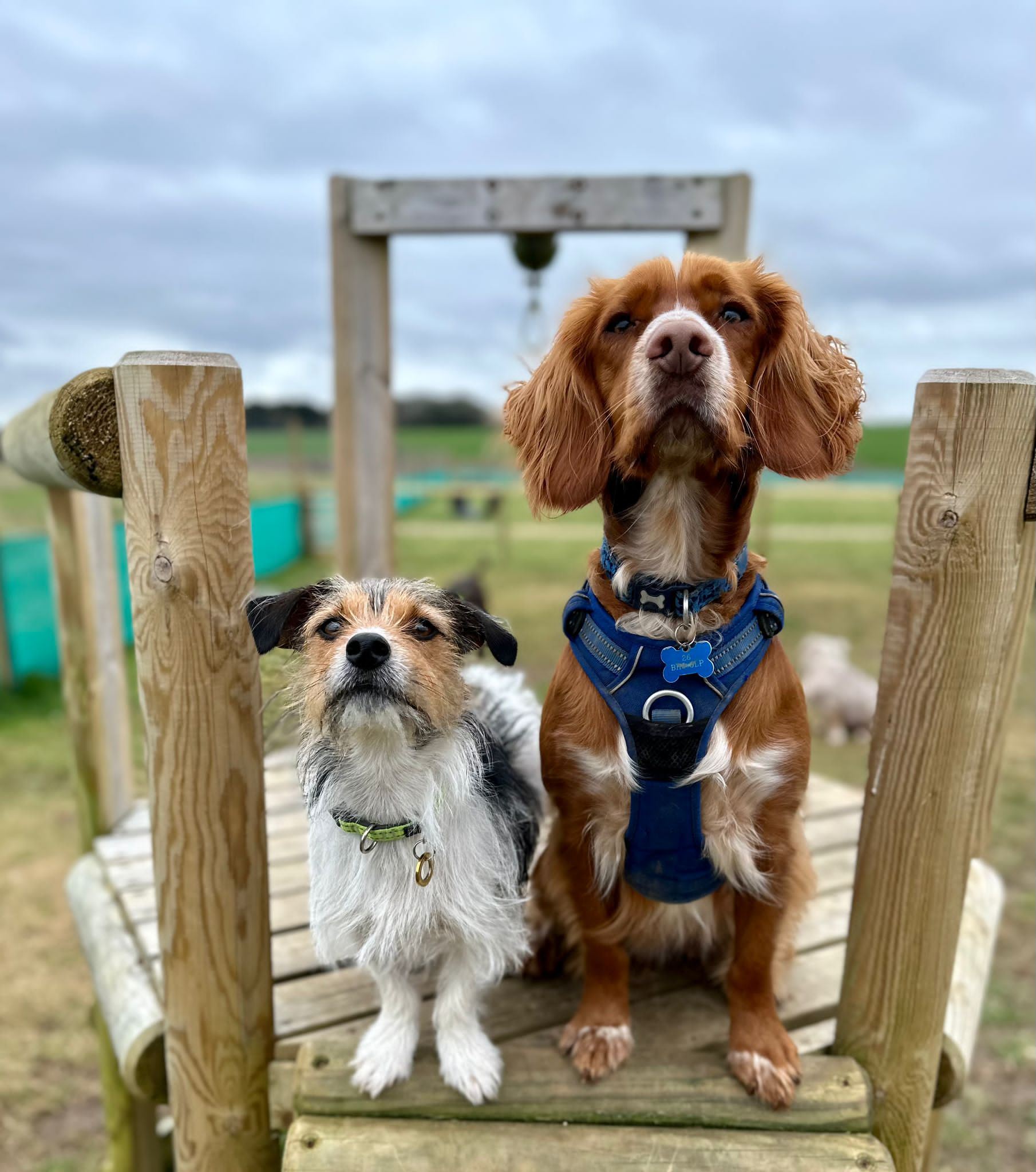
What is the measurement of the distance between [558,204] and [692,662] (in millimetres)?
2769

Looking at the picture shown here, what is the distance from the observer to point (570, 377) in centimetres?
181

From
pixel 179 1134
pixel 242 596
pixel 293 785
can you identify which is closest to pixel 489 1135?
pixel 179 1134

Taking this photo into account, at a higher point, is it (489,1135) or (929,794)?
(929,794)

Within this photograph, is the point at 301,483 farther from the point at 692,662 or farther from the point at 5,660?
the point at 692,662

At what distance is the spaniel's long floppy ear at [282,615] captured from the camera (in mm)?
1744

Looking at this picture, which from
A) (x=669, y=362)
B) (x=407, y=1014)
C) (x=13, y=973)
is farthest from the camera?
(x=13, y=973)

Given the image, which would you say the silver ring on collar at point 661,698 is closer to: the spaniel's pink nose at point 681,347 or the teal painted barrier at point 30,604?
the spaniel's pink nose at point 681,347

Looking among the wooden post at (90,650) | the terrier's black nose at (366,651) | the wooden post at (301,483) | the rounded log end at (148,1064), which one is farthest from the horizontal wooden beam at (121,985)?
the wooden post at (301,483)

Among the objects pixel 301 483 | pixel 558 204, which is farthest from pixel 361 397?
pixel 301 483

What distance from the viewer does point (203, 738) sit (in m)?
1.89

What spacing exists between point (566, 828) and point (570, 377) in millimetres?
1045

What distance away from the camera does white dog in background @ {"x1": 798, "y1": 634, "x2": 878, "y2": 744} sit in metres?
7.28

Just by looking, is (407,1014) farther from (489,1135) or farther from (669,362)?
(669,362)

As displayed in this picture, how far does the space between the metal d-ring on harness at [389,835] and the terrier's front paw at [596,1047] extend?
0.62 meters
